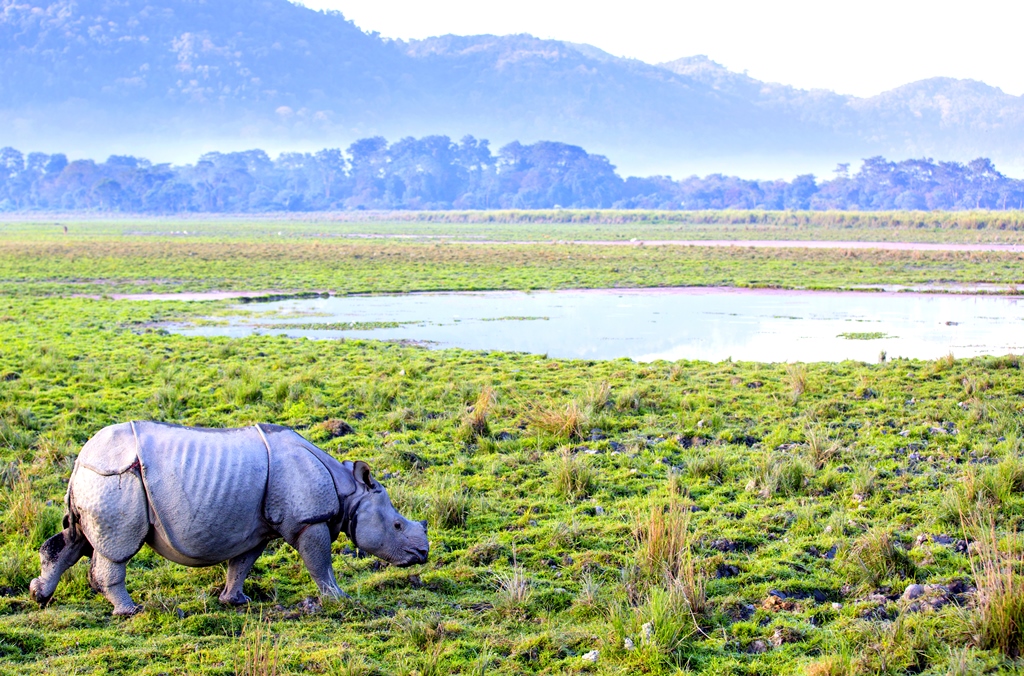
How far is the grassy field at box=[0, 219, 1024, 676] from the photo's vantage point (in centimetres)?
621

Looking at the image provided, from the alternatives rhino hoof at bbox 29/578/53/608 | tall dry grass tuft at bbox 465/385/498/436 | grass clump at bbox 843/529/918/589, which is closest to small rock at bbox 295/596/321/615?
rhino hoof at bbox 29/578/53/608

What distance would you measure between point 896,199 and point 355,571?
179134 millimetres

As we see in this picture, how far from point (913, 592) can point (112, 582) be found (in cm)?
544

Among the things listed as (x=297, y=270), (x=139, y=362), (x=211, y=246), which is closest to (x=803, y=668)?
(x=139, y=362)

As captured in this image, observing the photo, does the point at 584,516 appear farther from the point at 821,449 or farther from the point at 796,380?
the point at 796,380

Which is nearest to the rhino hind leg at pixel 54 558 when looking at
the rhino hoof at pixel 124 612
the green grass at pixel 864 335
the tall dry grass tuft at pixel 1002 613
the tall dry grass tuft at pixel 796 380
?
the rhino hoof at pixel 124 612

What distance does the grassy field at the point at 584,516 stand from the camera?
6.21 m

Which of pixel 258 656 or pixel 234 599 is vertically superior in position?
pixel 258 656

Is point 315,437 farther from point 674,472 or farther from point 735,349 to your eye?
point 735,349

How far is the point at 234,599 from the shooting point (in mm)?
6949

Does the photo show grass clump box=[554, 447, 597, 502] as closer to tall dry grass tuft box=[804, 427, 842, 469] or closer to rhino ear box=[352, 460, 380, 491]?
tall dry grass tuft box=[804, 427, 842, 469]

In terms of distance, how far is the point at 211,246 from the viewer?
61.8m

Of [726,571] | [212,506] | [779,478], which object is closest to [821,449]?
[779,478]

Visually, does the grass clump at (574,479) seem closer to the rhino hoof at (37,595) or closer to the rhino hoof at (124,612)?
the rhino hoof at (124,612)
